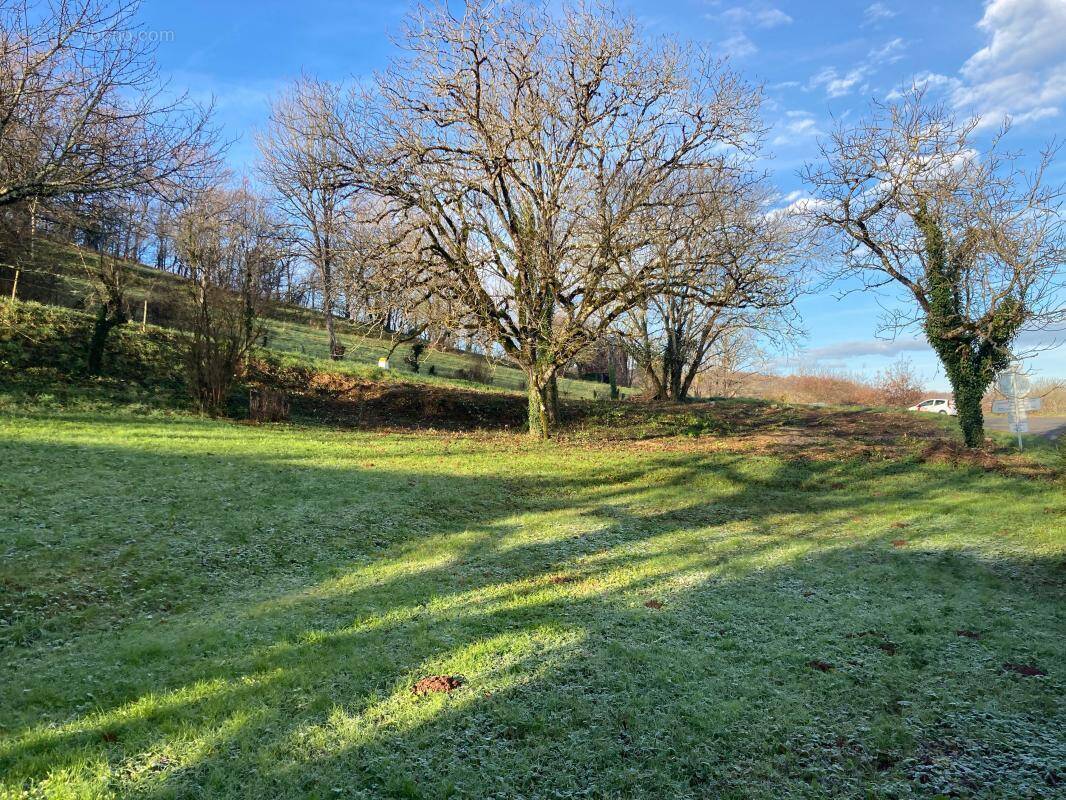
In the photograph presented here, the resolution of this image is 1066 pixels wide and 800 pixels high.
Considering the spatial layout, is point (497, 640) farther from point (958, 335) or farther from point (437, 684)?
point (958, 335)

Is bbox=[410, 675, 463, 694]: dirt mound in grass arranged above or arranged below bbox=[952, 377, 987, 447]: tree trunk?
below

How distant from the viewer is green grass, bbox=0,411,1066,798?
310cm

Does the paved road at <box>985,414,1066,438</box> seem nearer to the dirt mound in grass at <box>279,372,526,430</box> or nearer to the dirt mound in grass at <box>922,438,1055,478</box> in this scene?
the dirt mound in grass at <box>922,438,1055,478</box>

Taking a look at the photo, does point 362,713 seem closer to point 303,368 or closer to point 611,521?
point 611,521

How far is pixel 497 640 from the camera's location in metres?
4.65

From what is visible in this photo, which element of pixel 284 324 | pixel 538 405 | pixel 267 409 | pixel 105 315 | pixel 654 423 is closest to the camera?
pixel 267 409

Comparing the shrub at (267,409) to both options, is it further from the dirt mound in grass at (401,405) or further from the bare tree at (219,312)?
the dirt mound in grass at (401,405)

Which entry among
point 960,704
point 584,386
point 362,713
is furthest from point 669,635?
point 584,386

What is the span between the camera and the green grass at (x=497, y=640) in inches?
122

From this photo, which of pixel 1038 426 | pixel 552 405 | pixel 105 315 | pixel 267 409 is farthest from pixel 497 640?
pixel 1038 426

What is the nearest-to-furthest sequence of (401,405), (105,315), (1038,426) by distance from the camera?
(105,315), (401,405), (1038,426)

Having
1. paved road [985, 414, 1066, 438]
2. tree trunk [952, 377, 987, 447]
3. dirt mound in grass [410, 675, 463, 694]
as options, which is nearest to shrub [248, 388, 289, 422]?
dirt mound in grass [410, 675, 463, 694]

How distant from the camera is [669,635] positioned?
4.91 meters

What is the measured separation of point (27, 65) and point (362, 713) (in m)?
10.1
